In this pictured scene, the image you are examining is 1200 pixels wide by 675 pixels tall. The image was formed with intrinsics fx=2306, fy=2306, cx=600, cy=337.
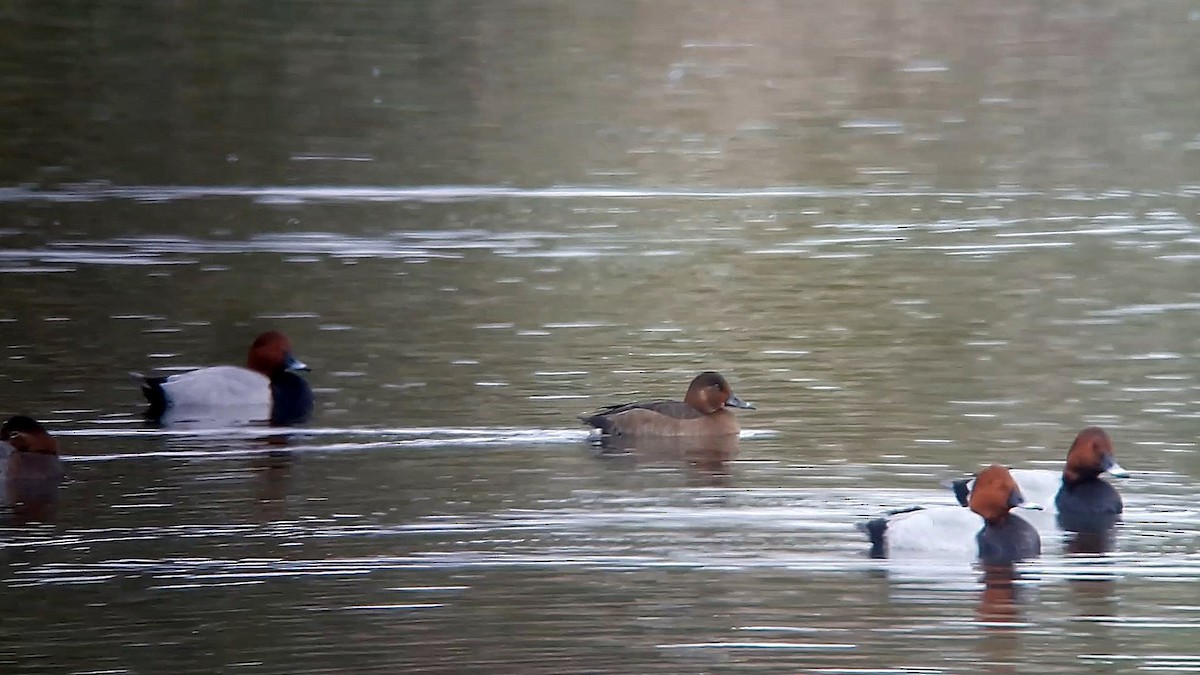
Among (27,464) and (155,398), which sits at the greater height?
(155,398)

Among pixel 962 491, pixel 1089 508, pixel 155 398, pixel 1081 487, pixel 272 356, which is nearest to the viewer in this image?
pixel 962 491

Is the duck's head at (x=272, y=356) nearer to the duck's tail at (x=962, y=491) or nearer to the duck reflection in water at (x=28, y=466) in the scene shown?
the duck reflection in water at (x=28, y=466)

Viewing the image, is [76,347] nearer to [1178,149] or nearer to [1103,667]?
[1103,667]

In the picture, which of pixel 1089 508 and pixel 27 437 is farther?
pixel 27 437

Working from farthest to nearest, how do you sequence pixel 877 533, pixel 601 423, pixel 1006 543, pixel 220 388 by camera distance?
pixel 220 388, pixel 601 423, pixel 1006 543, pixel 877 533

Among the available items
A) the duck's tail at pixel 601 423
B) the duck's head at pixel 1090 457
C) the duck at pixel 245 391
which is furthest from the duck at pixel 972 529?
the duck at pixel 245 391

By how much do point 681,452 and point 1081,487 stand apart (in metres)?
2.77

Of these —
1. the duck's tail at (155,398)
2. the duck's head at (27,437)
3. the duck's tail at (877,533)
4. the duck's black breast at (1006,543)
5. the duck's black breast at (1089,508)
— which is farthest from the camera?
the duck's tail at (155,398)

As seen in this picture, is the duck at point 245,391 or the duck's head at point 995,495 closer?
the duck's head at point 995,495

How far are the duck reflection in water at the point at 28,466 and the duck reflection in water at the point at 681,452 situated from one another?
118 inches

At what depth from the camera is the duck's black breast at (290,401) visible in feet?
46.7

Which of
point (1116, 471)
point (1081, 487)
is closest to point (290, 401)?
point (1081, 487)

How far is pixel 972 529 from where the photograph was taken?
34.5 feet

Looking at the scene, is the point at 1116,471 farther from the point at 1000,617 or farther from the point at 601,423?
the point at 601,423
